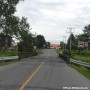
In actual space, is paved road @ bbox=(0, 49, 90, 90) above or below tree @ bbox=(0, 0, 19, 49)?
below

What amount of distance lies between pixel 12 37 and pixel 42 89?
60.8 meters

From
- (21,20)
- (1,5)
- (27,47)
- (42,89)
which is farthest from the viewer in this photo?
(27,47)

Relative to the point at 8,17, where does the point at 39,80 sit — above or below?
below

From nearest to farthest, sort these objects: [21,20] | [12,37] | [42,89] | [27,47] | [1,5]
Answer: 1. [42,89]
2. [1,5]
3. [12,37]
4. [21,20]
5. [27,47]

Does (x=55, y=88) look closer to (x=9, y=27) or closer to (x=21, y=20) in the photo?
(x=9, y=27)

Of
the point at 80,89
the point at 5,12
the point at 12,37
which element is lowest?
the point at 80,89

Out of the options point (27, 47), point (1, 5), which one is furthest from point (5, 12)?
point (27, 47)

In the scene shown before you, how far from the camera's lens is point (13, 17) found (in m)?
71.1

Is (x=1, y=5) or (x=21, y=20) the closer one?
(x=1, y=5)

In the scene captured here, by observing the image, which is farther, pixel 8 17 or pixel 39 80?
pixel 8 17

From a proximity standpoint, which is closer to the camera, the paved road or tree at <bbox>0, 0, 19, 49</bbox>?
the paved road

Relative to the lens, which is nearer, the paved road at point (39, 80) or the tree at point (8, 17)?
the paved road at point (39, 80)

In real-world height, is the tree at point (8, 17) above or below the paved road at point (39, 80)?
above

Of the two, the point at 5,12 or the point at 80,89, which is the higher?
the point at 5,12
